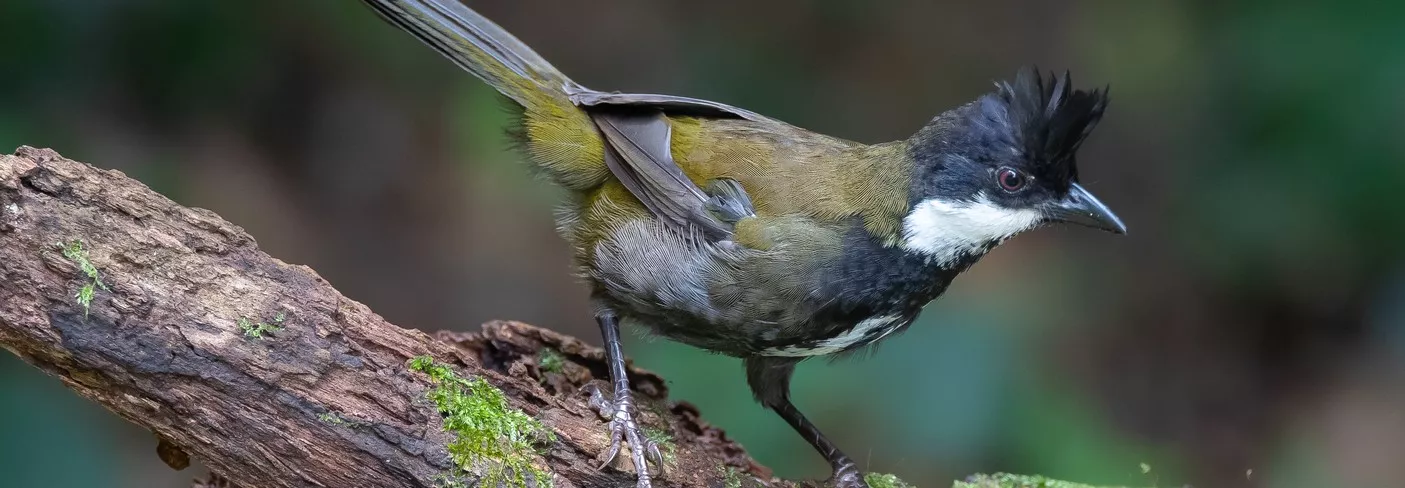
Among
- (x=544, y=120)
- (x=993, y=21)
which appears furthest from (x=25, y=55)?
(x=993, y=21)

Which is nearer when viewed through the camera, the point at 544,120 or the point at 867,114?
the point at 544,120

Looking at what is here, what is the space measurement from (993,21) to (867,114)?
908 millimetres

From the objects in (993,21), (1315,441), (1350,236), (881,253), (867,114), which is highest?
(993,21)

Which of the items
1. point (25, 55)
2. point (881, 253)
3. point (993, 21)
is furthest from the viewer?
point (993, 21)

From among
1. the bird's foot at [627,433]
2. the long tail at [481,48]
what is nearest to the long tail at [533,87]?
the long tail at [481,48]

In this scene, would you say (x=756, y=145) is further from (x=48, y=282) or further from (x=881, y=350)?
(x=48, y=282)

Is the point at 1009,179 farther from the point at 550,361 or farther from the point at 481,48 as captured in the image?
the point at 481,48

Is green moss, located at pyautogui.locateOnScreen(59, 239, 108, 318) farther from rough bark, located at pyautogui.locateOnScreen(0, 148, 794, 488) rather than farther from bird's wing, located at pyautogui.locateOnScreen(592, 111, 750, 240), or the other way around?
bird's wing, located at pyautogui.locateOnScreen(592, 111, 750, 240)

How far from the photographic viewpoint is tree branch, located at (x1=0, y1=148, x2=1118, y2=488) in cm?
243

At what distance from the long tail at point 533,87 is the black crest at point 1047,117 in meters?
1.31

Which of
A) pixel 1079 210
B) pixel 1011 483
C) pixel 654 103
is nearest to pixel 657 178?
pixel 654 103

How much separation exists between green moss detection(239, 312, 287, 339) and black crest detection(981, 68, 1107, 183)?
2.08 m

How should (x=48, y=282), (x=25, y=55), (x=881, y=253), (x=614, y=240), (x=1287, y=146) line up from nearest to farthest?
1. (x=48, y=282)
2. (x=881, y=253)
3. (x=614, y=240)
4. (x=25, y=55)
5. (x=1287, y=146)

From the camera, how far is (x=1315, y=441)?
17.4 ft
